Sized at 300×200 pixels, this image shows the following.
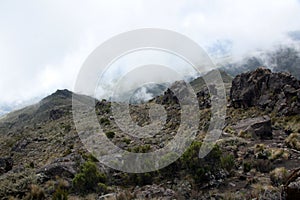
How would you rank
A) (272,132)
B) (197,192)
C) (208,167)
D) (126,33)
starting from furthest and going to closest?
(272,132) < (126,33) < (208,167) < (197,192)

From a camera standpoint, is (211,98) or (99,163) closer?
(99,163)

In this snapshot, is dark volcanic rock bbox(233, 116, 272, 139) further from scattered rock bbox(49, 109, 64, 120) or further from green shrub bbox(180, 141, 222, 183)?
scattered rock bbox(49, 109, 64, 120)

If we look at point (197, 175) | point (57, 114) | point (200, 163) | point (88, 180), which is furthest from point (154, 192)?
point (57, 114)

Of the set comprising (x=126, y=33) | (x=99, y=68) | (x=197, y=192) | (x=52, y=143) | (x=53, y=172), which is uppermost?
(x=126, y=33)

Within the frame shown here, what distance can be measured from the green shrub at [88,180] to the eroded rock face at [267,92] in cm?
1778

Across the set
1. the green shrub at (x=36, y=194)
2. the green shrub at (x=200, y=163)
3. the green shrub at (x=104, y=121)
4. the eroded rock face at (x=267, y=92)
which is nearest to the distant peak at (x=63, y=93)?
the green shrub at (x=104, y=121)

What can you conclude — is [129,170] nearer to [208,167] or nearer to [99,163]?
[99,163]

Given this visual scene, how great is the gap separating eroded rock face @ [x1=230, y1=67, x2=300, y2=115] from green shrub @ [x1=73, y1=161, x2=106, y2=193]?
Answer: 17783 millimetres

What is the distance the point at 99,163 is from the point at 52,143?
18305 millimetres

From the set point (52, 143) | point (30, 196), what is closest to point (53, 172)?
point (30, 196)

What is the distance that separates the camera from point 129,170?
47.1 feet

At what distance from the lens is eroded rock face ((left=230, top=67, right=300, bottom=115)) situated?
26.6 metres

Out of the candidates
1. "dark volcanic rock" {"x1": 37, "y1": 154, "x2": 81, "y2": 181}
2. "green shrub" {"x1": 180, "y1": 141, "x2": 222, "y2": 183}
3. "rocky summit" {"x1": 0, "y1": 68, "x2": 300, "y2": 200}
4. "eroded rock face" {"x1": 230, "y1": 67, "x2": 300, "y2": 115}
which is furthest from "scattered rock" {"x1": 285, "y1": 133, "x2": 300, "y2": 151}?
"dark volcanic rock" {"x1": 37, "y1": 154, "x2": 81, "y2": 181}

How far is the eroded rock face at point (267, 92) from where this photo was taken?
26.6 meters
